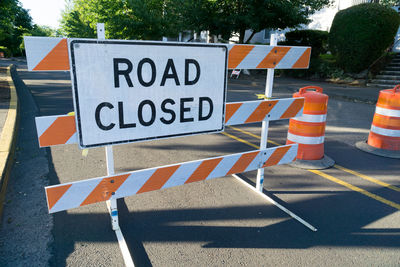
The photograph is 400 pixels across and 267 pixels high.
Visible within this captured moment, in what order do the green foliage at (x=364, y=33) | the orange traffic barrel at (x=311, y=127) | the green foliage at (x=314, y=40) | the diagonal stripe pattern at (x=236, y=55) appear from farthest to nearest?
the green foliage at (x=314, y=40), the green foliage at (x=364, y=33), the orange traffic barrel at (x=311, y=127), the diagonal stripe pattern at (x=236, y=55)

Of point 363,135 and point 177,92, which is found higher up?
point 177,92

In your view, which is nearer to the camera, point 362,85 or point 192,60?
point 192,60

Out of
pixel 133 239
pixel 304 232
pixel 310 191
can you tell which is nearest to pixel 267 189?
pixel 310 191

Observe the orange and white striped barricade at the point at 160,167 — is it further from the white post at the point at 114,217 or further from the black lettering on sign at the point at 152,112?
the black lettering on sign at the point at 152,112

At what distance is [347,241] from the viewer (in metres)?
2.99

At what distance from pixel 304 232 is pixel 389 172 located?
260cm

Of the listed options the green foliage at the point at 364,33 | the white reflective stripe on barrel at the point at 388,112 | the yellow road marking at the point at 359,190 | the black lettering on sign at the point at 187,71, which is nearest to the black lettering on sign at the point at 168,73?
the black lettering on sign at the point at 187,71

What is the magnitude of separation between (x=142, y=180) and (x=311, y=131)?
318 centimetres

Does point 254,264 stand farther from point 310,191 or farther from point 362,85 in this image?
point 362,85

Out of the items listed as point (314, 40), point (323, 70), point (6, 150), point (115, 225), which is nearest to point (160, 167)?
point (115, 225)

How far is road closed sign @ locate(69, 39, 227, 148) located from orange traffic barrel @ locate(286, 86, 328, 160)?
2343 millimetres

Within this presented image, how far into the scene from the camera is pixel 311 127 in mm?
4805

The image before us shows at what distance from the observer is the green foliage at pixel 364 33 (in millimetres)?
14406

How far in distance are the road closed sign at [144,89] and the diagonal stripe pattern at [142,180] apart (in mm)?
344
